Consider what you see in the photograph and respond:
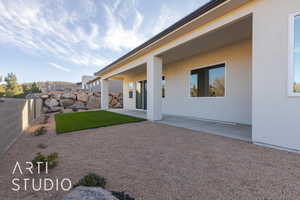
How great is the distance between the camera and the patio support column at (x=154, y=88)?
588 cm

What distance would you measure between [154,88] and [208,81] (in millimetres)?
2353

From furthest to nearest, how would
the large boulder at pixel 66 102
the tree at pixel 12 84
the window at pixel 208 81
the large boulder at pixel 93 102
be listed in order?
the tree at pixel 12 84, the large boulder at pixel 93 102, the large boulder at pixel 66 102, the window at pixel 208 81

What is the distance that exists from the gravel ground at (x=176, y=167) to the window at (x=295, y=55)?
1218 mm

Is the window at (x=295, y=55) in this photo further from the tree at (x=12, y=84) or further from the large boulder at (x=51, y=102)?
the tree at (x=12, y=84)

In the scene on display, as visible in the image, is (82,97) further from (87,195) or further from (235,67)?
(87,195)

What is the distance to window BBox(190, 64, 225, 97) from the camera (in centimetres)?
566

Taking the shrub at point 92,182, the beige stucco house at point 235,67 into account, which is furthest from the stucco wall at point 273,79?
the shrub at point 92,182

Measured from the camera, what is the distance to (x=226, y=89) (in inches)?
212

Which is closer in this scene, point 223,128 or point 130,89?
point 223,128

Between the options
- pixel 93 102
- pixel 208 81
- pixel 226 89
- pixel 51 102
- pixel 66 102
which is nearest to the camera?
pixel 226 89

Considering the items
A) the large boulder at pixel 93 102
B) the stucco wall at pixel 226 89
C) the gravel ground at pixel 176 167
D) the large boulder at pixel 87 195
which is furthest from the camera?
the large boulder at pixel 93 102

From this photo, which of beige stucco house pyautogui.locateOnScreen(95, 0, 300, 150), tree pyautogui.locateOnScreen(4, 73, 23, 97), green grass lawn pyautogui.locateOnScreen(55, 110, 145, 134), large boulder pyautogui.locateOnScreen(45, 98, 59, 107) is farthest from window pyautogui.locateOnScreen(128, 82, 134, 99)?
tree pyautogui.locateOnScreen(4, 73, 23, 97)

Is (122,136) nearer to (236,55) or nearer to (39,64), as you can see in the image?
(236,55)

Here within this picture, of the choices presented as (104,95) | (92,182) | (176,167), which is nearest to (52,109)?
(104,95)
